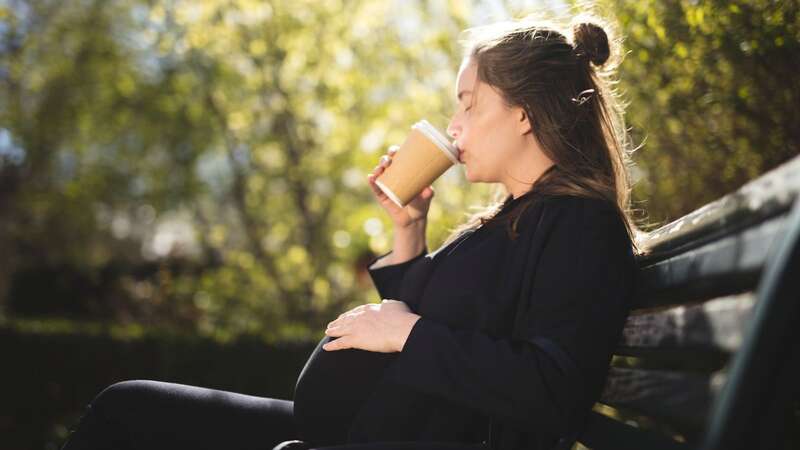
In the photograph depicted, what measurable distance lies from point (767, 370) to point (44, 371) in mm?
7218

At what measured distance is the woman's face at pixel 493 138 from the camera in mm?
1840

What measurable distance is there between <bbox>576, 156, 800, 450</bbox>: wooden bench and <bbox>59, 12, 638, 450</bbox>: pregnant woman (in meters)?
0.09

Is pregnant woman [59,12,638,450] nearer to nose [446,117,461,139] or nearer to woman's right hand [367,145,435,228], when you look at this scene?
nose [446,117,461,139]

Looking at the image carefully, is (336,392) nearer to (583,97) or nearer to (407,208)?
(407,208)

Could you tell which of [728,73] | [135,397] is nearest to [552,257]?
[135,397]

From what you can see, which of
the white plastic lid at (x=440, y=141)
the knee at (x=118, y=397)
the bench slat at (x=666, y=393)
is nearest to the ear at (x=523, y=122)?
the white plastic lid at (x=440, y=141)

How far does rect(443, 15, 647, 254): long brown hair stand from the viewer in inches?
70.5

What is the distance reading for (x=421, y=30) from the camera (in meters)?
7.55

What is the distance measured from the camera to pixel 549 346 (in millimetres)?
1388

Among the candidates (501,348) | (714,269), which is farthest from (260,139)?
(714,269)

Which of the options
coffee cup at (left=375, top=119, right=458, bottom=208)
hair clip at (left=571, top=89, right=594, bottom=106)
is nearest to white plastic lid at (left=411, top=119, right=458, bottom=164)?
coffee cup at (left=375, top=119, right=458, bottom=208)

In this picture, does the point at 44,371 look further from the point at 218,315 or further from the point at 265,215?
the point at 265,215

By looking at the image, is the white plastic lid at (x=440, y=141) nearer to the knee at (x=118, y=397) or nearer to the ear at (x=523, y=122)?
the ear at (x=523, y=122)

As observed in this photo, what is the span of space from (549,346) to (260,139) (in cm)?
826
